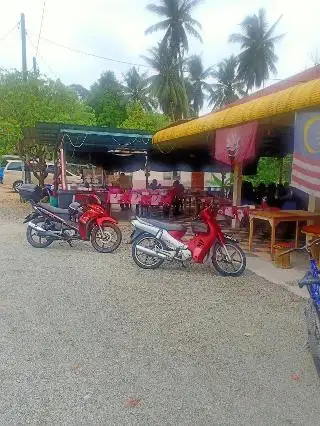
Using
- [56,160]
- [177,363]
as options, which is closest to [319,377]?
[177,363]

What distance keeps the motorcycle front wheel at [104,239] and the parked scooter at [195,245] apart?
137 centimetres

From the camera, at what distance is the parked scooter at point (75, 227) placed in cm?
795

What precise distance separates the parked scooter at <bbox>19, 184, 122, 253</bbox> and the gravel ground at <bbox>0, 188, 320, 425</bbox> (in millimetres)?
1758

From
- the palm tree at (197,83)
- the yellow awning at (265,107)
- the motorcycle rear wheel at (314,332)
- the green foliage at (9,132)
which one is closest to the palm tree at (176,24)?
the palm tree at (197,83)

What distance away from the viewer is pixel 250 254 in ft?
26.2

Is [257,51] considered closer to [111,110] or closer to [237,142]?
[111,110]

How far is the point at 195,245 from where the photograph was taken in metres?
6.40

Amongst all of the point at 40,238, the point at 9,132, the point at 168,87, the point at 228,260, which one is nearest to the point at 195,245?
the point at 228,260

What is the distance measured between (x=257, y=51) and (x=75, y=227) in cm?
3473

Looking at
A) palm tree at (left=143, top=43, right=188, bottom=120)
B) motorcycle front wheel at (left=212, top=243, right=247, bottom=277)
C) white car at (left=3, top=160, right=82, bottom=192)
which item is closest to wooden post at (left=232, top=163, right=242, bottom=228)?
motorcycle front wheel at (left=212, top=243, right=247, bottom=277)

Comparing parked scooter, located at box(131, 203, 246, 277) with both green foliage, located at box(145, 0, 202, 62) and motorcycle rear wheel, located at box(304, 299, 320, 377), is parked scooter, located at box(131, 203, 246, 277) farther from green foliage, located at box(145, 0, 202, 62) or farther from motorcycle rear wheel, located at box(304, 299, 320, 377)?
green foliage, located at box(145, 0, 202, 62)

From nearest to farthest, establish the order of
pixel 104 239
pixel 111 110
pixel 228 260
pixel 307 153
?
pixel 307 153, pixel 228 260, pixel 104 239, pixel 111 110

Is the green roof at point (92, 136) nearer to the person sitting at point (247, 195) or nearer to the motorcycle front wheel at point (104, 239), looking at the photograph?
the person sitting at point (247, 195)

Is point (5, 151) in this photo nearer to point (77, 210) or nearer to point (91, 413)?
point (77, 210)
